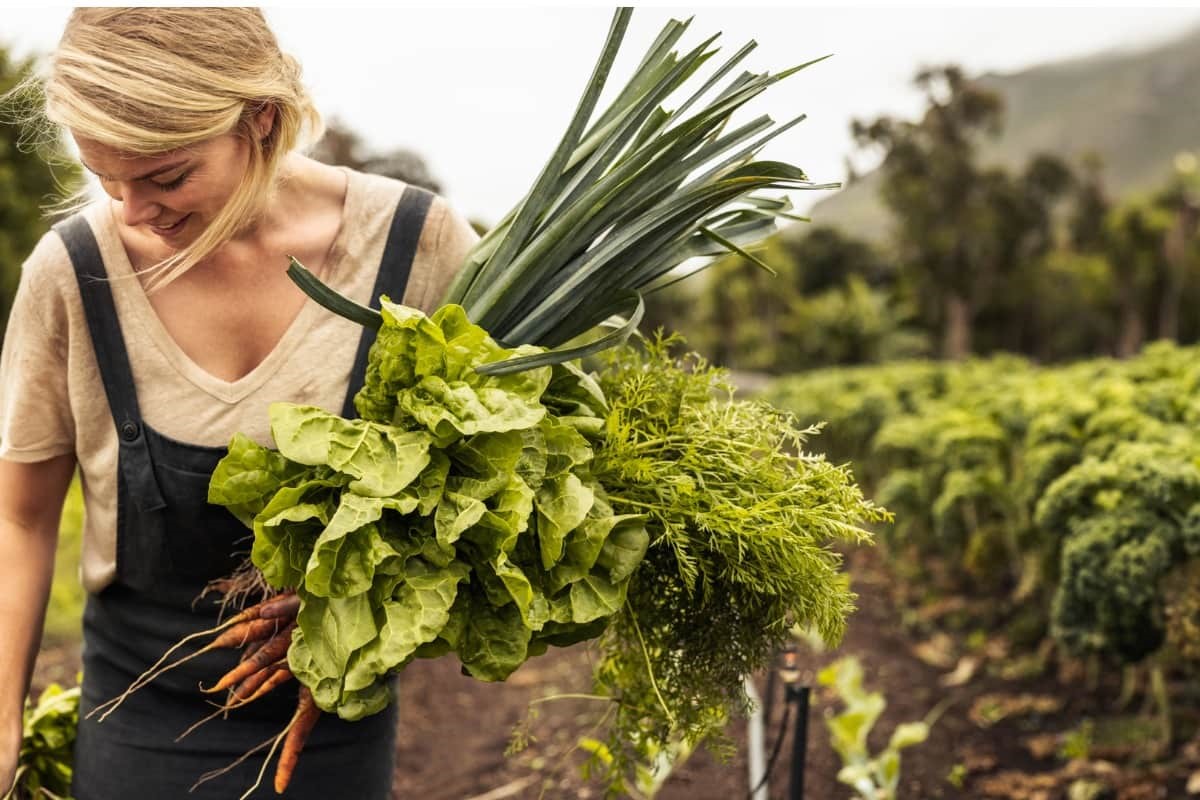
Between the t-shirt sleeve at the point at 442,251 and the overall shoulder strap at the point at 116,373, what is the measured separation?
0.52m

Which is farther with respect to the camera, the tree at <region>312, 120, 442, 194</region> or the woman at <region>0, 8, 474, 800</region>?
the tree at <region>312, 120, 442, 194</region>

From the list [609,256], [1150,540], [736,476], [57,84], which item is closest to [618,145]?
[609,256]

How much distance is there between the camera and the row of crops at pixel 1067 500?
3.38 m

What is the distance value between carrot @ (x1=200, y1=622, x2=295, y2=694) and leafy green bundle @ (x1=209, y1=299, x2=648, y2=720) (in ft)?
0.54

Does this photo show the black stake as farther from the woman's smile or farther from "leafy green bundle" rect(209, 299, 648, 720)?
the woman's smile

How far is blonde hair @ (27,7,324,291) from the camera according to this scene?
1533 millimetres

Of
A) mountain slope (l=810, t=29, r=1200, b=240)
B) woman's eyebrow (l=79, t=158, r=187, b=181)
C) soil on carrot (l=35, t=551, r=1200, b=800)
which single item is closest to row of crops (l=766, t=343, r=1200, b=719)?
soil on carrot (l=35, t=551, r=1200, b=800)

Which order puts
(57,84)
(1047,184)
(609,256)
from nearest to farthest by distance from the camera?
(57,84)
(609,256)
(1047,184)

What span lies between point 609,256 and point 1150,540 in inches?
97.5

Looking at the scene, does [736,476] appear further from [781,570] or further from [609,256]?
[609,256]

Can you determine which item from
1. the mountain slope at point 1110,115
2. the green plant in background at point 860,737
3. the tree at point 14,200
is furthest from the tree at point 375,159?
the mountain slope at point 1110,115

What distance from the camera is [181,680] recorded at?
6.17ft

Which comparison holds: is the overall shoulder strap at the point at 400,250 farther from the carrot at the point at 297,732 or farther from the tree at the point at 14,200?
the tree at the point at 14,200

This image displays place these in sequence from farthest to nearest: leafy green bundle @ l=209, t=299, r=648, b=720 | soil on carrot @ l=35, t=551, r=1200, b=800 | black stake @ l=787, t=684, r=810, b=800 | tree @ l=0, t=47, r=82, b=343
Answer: tree @ l=0, t=47, r=82, b=343 → soil on carrot @ l=35, t=551, r=1200, b=800 → black stake @ l=787, t=684, r=810, b=800 → leafy green bundle @ l=209, t=299, r=648, b=720
